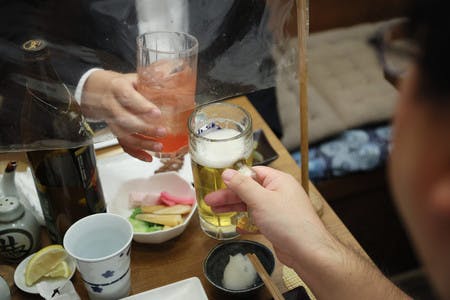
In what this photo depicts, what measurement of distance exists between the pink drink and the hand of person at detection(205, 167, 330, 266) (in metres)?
0.16

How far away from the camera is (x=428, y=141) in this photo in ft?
1.17

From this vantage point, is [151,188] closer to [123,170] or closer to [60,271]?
[123,170]

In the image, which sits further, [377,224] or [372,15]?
[372,15]

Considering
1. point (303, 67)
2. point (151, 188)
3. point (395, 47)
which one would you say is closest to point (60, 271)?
point (151, 188)

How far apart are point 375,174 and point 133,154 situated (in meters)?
1.08

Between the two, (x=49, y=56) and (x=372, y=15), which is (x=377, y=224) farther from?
(x=49, y=56)

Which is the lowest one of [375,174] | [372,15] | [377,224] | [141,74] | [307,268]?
[377,224]

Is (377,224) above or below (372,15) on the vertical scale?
below

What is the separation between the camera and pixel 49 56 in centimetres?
89

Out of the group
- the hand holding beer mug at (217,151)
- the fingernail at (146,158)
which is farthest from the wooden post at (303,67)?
the fingernail at (146,158)

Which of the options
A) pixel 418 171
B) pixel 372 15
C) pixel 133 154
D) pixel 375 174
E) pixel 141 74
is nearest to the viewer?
pixel 418 171

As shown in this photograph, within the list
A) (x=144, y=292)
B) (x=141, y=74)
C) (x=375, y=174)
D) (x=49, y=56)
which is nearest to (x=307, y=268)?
(x=144, y=292)

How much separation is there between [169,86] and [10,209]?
364 mm

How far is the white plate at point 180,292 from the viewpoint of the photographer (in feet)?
3.02
